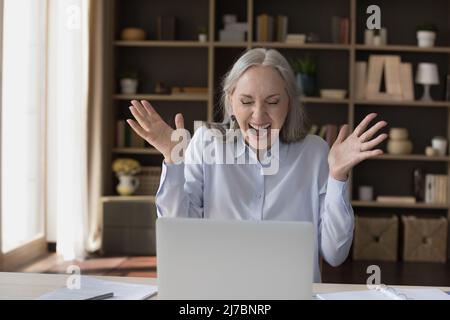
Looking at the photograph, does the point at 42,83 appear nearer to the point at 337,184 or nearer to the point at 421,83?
the point at 421,83

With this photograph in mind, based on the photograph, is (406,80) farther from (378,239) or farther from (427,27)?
(378,239)

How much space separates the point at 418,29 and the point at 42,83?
288 cm

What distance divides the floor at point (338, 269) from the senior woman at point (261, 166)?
7.76 feet

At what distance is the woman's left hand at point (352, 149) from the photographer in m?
1.89

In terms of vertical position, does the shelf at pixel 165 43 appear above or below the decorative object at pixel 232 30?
below

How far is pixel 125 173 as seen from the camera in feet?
18.5

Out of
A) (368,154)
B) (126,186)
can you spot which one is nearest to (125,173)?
(126,186)

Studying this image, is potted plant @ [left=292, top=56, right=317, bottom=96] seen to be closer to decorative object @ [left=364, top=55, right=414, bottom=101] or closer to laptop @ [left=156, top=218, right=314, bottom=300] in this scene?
decorative object @ [left=364, top=55, right=414, bottom=101]

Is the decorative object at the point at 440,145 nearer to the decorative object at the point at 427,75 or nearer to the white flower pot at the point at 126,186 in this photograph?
the decorative object at the point at 427,75

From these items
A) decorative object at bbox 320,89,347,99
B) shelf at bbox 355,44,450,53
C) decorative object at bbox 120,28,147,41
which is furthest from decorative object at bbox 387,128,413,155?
decorative object at bbox 120,28,147,41

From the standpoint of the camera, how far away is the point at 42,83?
201 inches

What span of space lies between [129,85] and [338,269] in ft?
7.21

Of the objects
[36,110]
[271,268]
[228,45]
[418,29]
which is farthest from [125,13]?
[271,268]

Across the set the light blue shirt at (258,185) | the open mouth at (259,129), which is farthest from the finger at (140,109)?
the open mouth at (259,129)
